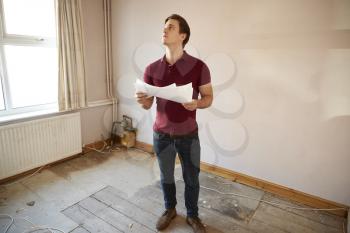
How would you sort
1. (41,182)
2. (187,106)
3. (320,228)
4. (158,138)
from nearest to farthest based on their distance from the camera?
(187,106) → (158,138) → (320,228) → (41,182)

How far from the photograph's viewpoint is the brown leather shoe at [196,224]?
5.47 feet

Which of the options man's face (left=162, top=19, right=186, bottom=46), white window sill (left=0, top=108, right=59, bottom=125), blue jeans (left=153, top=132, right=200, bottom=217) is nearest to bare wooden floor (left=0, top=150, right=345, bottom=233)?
blue jeans (left=153, top=132, right=200, bottom=217)

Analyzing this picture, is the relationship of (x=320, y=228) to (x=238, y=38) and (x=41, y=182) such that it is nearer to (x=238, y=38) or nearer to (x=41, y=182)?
(x=238, y=38)

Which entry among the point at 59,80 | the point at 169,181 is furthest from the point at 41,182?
the point at 169,181

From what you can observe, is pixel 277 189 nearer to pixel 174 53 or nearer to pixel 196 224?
pixel 196 224

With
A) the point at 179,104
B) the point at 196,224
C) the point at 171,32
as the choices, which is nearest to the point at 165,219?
the point at 196,224

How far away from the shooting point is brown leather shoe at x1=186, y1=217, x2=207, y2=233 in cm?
167

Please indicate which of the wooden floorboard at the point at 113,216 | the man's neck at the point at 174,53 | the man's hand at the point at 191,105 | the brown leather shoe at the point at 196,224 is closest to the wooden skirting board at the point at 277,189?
the brown leather shoe at the point at 196,224

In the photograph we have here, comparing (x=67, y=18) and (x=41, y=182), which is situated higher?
(x=67, y=18)

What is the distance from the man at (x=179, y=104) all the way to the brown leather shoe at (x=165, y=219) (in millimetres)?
218

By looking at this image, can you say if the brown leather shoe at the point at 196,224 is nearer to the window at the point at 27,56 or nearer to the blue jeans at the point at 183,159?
the blue jeans at the point at 183,159

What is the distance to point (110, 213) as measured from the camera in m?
1.87

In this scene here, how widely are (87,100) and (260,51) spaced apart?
207cm

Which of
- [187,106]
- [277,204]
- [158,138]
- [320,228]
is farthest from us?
[277,204]
